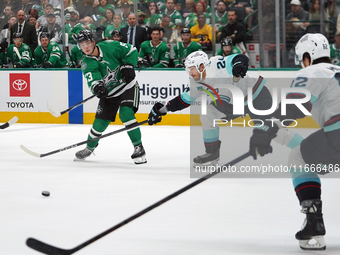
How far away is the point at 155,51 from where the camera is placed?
739 centimetres

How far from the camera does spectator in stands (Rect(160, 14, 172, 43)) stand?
7.54 metres

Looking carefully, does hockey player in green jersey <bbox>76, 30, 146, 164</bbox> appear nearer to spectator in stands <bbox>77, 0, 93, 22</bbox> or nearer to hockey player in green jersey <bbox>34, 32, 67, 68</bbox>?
hockey player in green jersey <bbox>34, 32, 67, 68</bbox>

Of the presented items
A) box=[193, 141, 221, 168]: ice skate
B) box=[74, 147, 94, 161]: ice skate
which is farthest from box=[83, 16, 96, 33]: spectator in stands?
box=[193, 141, 221, 168]: ice skate

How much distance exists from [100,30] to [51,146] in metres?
2.62

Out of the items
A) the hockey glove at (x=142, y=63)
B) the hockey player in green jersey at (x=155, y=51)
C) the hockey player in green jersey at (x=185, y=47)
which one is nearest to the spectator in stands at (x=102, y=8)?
the hockey player in green jersey at (x=155, y=51)

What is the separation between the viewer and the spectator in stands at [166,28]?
7535mm

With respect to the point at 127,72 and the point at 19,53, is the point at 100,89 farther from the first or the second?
the point at 19,53

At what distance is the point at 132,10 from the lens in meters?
7.61

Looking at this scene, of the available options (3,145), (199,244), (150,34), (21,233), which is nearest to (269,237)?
(199,244)

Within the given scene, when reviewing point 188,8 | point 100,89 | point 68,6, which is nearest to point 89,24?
point 68,6

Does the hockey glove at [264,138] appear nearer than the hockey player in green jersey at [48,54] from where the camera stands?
Yes

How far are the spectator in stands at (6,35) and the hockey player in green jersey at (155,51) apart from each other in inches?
86.0

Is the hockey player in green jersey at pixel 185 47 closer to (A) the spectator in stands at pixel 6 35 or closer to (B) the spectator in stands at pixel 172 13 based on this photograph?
(B) the spectator in stands at pixel 172 13

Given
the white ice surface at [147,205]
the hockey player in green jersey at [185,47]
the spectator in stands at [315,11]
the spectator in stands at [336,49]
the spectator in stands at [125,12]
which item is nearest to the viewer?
the white ice surface at [147,205]
